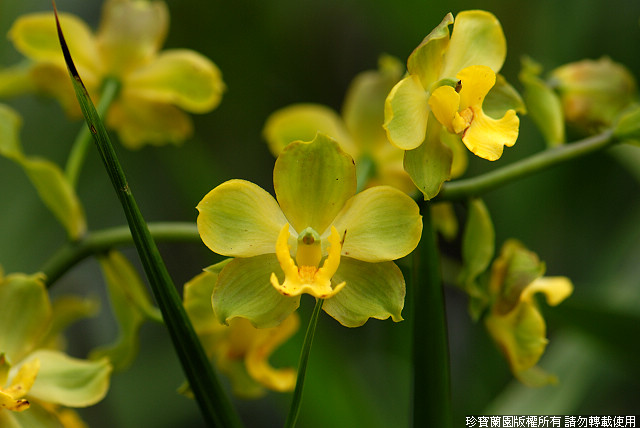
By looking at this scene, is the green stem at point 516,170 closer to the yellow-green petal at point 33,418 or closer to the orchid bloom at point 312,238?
the orchid bloom at point 312,238

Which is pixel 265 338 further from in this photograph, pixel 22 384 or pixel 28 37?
pixel 28 37

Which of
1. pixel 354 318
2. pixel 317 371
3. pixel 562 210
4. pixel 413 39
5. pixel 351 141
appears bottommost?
pixel 317 371

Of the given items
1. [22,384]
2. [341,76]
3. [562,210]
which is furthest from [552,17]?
[22,384]

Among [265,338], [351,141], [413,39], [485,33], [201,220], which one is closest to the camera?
[201,220]

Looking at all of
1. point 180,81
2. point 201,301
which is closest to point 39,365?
point 201,301

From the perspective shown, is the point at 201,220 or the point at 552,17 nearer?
the point at 201,220

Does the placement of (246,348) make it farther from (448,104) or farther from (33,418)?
(448,104)
